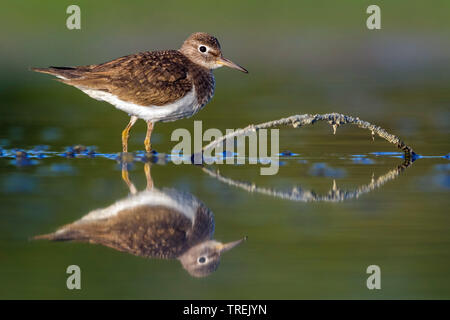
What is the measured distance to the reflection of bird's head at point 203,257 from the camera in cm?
759

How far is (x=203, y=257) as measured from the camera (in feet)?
25.5

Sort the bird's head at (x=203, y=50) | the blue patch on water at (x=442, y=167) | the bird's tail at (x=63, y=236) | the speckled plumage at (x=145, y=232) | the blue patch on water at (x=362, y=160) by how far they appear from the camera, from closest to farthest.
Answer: the speckled plumage at (x=145, y=232), the bird's tail at (x=63, y=236), the blue patch on water at (x=442, y=167), the blue patch on water at (x=362, y=160), the bird's head at (x=203, y=50)

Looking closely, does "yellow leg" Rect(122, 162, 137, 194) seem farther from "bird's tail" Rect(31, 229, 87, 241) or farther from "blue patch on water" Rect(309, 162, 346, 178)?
"blue patch on water" Rect(309, 162, 346, 178)

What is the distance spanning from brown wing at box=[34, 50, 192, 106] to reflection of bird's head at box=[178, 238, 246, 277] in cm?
460

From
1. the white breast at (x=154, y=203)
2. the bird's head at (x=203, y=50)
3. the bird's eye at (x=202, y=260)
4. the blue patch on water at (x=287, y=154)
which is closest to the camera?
the bird's eye at (x=202, y=260)

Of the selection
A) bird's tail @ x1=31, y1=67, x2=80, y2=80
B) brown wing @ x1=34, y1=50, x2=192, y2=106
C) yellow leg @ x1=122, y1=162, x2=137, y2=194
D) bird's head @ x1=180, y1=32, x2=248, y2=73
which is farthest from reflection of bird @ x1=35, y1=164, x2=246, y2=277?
bird's head @ x1=180, y1=32, x2=248, y2=73

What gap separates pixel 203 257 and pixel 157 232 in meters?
0.67

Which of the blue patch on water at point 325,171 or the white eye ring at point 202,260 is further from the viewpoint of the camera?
the blue patch on water at point 325,171

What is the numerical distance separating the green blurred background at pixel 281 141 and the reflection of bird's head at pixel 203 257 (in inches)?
4.2

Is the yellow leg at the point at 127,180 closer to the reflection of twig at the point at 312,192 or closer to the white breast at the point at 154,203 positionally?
the white breast at the point at 154,203

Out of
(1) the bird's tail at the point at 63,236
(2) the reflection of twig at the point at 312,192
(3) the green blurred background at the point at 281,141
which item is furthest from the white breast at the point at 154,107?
(1) the bird's tail at the point at 63,236

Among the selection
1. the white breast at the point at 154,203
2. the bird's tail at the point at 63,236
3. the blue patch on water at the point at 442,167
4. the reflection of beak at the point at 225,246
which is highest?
the blue patch on water at the point at 442,167

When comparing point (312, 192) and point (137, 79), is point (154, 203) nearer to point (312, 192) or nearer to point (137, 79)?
point (312, 192)

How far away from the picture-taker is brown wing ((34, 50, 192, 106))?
483 inches
